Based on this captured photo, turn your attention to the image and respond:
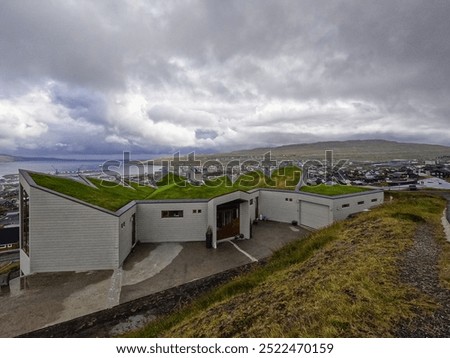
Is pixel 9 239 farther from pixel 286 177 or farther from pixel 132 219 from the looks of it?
pixel 286 177

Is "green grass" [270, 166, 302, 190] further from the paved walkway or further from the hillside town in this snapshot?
the paved walkway

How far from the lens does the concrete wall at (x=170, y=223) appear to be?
15414 millimetres

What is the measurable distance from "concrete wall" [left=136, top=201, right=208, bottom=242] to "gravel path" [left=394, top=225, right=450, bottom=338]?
11251 mm

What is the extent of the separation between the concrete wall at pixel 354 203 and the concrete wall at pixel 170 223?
10.3 meters

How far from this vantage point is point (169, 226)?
1551 centimetres

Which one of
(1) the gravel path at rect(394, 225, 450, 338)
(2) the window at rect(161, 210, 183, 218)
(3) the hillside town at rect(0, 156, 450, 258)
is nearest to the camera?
(1) the gravel path at rect(394, 225, 450, 338)

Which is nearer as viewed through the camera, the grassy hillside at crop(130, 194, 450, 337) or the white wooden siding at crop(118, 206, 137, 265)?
the grassy hillside at crop(130, 194, 450, 337)

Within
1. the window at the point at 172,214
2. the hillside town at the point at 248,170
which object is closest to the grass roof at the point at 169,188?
the window at the point at 172,214

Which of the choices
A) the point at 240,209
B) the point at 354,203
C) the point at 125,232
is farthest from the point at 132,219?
the point at 354,203

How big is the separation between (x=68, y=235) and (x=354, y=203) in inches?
782

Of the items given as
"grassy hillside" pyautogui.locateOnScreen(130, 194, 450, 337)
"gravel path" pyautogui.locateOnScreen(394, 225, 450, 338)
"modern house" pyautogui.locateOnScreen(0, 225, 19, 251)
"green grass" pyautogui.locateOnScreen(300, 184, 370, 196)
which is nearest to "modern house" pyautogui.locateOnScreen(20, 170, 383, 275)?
"green grass" pyautogui.locateOnScreen(300, 184, 370, 196)

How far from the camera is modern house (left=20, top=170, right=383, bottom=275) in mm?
10844

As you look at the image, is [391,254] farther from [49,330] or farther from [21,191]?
[21,191]
